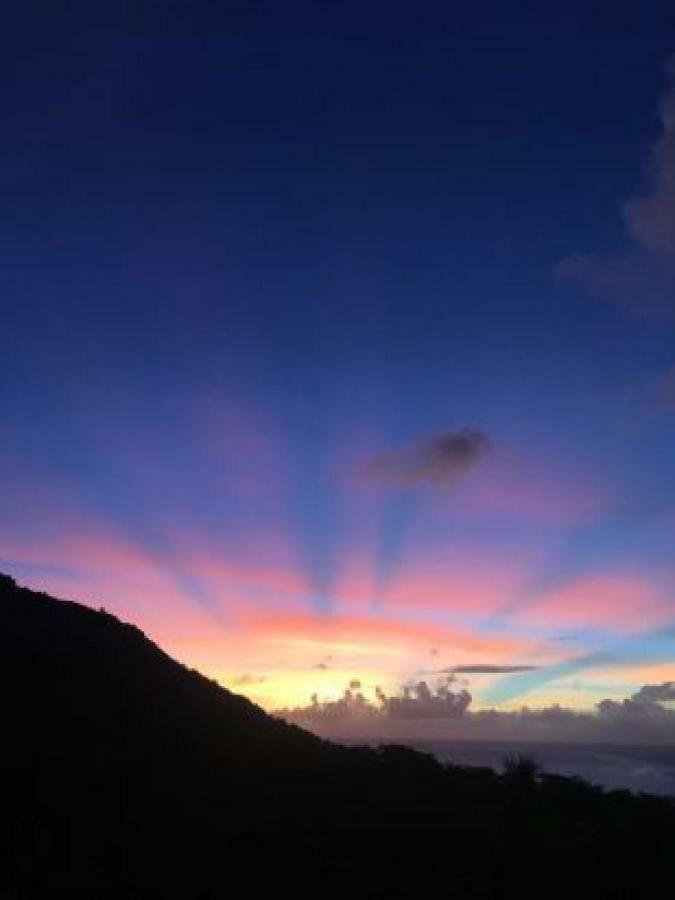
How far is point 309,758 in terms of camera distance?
47.2 m

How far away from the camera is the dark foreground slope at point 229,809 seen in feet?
101

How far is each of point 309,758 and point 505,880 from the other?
1635 centimetres

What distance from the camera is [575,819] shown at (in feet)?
149

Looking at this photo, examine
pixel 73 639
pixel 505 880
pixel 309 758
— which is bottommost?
pixel 505 880

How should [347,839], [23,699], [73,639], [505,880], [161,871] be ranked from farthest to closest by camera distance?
[73,639] < [23,699] < [347,839] < [505,880] < [161,871]

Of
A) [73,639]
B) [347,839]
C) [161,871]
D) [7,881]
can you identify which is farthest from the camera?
[73,639]

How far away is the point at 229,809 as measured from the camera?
3631cm

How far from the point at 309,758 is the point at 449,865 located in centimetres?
1456

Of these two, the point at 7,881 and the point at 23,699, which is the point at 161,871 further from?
the point at 23,699

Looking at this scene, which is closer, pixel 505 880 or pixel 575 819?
pixel 505 880

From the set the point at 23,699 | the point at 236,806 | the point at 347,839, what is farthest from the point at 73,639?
the point at 347,839

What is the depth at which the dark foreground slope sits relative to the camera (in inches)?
1216

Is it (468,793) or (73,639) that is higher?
(73,639)

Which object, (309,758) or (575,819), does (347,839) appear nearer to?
(309,758)
